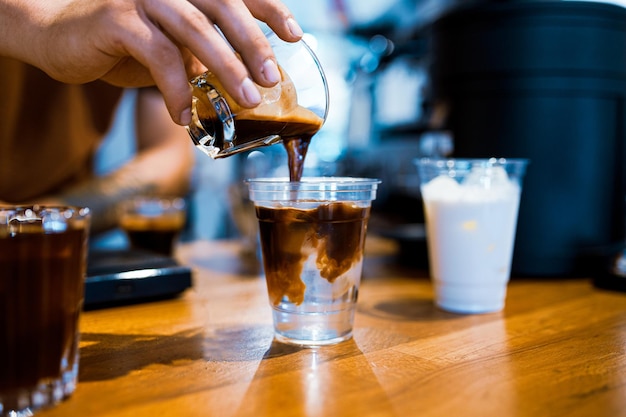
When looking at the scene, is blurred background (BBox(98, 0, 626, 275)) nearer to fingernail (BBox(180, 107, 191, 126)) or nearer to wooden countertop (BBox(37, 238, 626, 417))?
wooden countertop (BBox(37, 238, 626, 417))

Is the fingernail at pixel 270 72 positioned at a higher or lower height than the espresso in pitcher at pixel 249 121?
higher

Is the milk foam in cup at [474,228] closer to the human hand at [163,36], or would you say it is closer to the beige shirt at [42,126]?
the human hand at [163,36]

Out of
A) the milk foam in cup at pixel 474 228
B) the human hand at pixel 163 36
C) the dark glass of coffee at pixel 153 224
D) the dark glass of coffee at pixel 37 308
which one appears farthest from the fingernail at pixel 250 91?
the dark glass of coffee at pixel 153 224

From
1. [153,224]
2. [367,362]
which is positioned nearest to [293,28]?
[367,362]

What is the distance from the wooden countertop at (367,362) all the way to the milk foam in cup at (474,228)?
0.04m

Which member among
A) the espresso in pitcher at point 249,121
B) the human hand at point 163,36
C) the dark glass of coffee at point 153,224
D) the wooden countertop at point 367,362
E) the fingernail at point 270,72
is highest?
the human hand at point 163,36

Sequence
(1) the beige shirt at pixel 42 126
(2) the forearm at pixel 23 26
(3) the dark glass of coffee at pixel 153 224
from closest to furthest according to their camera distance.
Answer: (2) the forearm at pixel 23 26 → (3) the dark glass of coffee at pixel 153 224 → (1) the beige shirt at pixel 42 126

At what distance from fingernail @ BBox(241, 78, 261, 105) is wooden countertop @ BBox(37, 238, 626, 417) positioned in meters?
0.30

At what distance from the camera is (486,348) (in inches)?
28.8

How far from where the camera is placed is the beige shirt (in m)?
1.70

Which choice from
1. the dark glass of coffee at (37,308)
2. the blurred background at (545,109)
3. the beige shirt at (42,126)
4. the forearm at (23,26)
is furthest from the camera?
the beige shirt at (42,126)

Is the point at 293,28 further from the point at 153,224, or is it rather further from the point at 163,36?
the point at 153,224

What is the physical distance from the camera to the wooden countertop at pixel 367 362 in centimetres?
55

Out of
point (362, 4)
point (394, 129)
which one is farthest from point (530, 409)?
point (362, 4)
